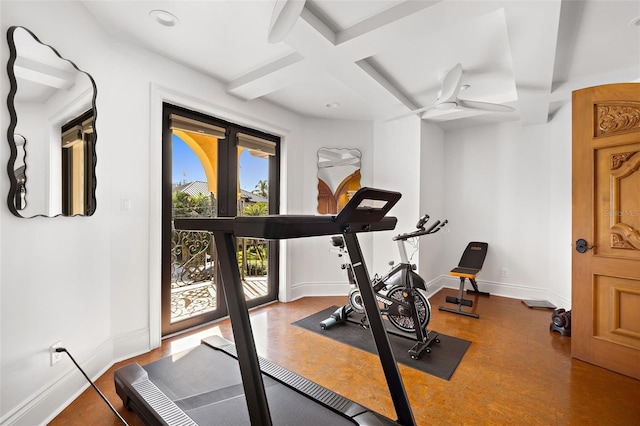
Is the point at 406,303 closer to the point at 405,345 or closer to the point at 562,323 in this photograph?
the point at 405,345

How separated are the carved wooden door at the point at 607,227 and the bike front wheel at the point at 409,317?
1.16 m

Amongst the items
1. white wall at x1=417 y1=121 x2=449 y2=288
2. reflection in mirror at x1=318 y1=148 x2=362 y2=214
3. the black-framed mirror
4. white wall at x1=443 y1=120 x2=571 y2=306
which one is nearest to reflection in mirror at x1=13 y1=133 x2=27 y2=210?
the black-framed mirror

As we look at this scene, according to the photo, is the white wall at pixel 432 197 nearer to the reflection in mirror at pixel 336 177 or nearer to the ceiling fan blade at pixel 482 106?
the reflection in mirror at pixel 336 177

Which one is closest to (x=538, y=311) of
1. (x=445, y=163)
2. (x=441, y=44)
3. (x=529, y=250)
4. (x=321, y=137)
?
(x=529, y=250)

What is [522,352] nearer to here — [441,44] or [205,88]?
[441,44]

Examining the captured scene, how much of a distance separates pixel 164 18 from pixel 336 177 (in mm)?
2781

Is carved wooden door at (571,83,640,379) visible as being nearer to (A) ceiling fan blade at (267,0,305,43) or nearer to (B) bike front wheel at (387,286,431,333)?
(B) bike front wheel at (387,286,431,333)

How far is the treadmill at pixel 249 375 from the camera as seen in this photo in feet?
3.54

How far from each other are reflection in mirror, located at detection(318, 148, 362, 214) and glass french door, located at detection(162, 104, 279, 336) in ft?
2.78

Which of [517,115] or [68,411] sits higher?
[517,115]

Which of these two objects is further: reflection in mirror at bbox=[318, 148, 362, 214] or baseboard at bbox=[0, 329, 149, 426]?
reflection in mirror at bbox=[318, 148, 362, 214]

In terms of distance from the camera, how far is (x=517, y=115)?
4082 millimetres

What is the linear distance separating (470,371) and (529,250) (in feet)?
9.17

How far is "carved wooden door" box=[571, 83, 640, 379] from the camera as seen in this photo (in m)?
2.19
